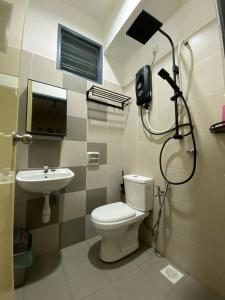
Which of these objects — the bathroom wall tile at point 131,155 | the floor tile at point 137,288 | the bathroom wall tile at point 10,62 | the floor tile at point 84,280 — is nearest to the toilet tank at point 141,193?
the bathroom wall tile at point 131,155

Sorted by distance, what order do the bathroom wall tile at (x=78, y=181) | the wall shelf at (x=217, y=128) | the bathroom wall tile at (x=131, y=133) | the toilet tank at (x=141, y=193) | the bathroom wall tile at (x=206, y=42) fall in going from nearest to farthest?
the wall shelf at (x=217, y=128) → the bathroom wall tile at (x=206, y=42) → the toilet tank at (x=141, y=193) → the bathroom wall tile at (x=78, y=181) → the bathroom wall tile at (x=131, y=133)

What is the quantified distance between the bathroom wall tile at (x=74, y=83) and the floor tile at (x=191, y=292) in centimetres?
198

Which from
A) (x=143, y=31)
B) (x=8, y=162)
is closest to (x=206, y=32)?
(x=143, y=31)

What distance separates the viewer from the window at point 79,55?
1.68 m

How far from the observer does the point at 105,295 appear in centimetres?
100

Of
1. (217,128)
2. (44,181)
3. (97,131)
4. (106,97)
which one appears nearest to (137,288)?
(44,181)

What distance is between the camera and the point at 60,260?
1329 mm

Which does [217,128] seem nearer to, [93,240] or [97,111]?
[97,111]

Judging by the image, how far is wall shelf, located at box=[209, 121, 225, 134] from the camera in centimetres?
95

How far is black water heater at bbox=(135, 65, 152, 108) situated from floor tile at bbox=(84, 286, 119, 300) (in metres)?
1.66

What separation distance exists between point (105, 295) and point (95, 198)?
87 cm

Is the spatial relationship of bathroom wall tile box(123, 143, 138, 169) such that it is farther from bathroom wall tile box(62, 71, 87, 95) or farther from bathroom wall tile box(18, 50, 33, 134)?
bathroom wall tile box(18, 50, 33, 134)

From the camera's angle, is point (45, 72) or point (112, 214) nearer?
point (112, 214)

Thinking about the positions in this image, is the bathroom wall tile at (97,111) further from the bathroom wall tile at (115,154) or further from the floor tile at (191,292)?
the floor tile at (191,292)
